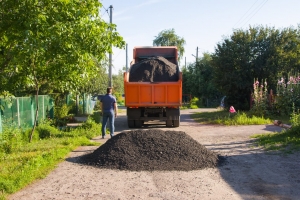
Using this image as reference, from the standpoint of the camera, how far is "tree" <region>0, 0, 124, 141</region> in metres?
8.00

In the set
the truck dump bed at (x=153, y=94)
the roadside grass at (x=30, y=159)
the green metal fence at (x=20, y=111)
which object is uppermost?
the truck dump bed at (x=153, y=94)

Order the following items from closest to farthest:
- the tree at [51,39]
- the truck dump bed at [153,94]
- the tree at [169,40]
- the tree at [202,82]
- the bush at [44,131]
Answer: the tree at [51,39]
the bush at [44,131]
the truck dump bed at [153,94]
the tree at [202,82]
the tree at [169,40]

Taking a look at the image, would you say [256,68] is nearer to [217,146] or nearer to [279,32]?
[279,32]

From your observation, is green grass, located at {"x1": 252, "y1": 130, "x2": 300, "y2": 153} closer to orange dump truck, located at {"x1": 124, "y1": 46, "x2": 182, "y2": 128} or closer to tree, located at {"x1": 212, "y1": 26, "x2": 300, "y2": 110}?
orange dump truck, located at {"x1": 124, "y1": 46, "x2": 182, "y2": 128}

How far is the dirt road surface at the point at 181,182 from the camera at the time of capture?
5766mm

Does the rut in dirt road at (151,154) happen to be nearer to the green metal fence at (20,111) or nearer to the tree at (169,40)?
the green metal fence at (20,111)

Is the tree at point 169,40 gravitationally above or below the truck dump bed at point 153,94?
above

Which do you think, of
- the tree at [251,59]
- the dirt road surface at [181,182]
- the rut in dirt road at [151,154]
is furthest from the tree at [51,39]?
the tree at [251,59]

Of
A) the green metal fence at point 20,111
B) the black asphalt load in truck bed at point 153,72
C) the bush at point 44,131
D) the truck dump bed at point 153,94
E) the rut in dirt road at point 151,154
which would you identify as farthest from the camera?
the black asphalt load in truck bed at point 153,72

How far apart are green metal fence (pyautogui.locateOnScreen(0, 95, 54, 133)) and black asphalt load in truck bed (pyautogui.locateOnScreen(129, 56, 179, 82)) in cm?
428

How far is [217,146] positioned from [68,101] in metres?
14.4

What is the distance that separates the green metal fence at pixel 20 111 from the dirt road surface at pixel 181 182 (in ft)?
11.9

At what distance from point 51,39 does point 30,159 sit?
2.91 metres

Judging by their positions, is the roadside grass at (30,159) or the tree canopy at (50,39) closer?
the roadside grass at (30,159)
